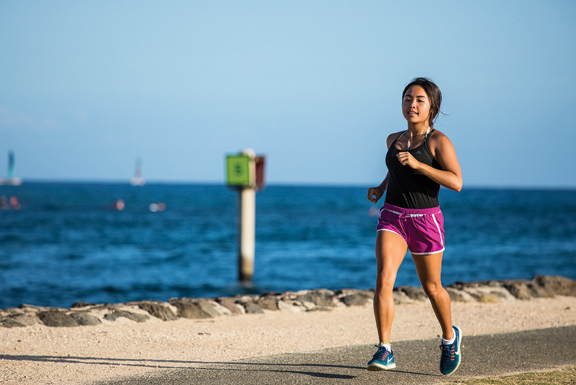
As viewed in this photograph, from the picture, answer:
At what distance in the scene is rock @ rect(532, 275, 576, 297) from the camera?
7555 mm

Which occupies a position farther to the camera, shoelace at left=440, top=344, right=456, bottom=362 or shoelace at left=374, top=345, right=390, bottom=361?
shoelace at left=440, top=344, right=456, bottom=362

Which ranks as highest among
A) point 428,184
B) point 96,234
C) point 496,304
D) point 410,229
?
point 428,184

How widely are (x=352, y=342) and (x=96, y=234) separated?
2561 cm

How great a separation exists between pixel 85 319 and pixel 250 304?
5.79 feet

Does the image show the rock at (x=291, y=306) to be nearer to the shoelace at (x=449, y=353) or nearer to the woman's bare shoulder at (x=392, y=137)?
the shoelace at (x=449, y=353)

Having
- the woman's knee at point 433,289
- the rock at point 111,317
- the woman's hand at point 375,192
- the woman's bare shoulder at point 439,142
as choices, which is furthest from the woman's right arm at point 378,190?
the rock at point 111,317

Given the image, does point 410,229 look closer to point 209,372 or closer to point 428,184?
point 428,184

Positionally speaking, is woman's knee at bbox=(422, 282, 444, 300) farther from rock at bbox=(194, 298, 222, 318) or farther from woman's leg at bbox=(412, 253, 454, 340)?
rock at bbox=(194, 298, 222, 318)

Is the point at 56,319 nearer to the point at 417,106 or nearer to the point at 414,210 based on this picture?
the point at 414,210

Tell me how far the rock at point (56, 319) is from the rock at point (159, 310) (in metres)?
0.76

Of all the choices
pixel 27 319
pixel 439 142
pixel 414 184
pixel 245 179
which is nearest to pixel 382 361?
pixel 414 184

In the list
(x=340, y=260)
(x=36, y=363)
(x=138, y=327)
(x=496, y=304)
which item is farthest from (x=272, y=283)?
(x=36, y=363)

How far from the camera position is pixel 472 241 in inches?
1056

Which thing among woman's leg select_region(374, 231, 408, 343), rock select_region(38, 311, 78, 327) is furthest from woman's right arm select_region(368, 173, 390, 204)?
rock select_region(38, 311, 78, 327)
